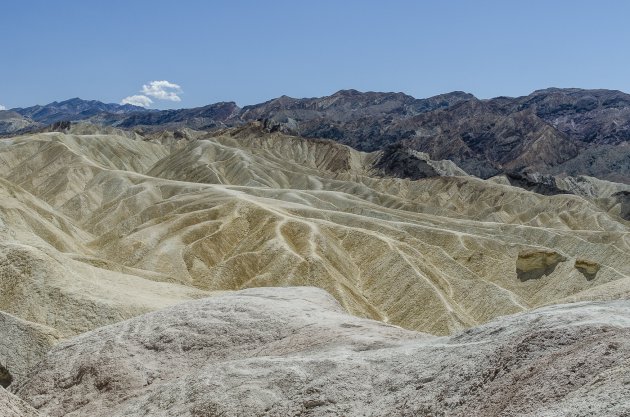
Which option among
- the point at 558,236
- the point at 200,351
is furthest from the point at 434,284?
the point at 200,351

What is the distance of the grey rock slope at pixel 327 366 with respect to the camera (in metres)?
12.7

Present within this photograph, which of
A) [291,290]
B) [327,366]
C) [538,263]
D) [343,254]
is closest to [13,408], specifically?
[327,366]

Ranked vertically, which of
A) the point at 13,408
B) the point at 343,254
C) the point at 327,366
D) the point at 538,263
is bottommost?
the point at 538,263

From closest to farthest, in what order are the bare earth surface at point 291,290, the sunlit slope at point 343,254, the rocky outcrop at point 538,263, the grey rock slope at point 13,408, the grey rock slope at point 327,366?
the grey rock slope at point 327,366
the grey rock slope at point 13,408
the bare earth surface at point 291,290
the sunlit slope at point 343,254
the rocky outcrop at point 538,263

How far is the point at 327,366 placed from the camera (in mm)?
16766

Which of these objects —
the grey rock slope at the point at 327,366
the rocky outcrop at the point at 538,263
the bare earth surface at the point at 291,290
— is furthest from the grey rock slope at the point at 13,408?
the rocky outcrop at the point at 538,263

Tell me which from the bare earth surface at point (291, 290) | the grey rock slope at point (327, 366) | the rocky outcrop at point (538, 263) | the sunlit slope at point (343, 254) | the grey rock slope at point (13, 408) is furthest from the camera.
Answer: the rocky outcrop at point (538, 263)

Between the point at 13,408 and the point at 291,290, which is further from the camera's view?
the point at 291,290

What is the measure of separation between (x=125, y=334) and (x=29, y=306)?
1420 cm

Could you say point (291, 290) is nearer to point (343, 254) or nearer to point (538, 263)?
point (343, 254)

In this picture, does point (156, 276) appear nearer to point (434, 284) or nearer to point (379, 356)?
point (434, 284)

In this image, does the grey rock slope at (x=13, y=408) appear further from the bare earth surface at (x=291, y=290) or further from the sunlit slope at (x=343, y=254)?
the sunlit slope at (x=343, y=254)

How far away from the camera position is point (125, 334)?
76.2 feet

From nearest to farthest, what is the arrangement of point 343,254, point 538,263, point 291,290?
point 291,290 < point 343,254 < point 538,263
